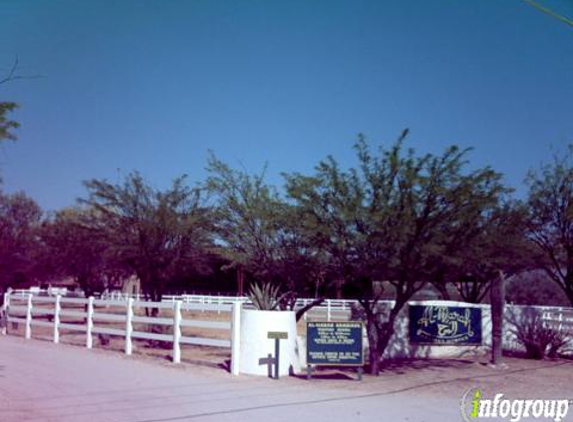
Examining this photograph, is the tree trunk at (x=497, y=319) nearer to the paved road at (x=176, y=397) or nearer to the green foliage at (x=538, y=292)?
the paved road at (x=176, y=397)

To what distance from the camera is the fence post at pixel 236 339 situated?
14867 mm

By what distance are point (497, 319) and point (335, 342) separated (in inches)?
→ 248

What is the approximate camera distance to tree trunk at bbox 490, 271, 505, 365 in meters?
18.7

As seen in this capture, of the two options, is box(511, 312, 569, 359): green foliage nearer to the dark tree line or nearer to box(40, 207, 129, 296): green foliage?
the dark tree line

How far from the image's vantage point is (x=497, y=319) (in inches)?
747

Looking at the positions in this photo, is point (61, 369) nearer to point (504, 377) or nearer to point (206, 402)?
point (206, 402)

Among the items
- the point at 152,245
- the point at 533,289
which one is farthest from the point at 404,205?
the point at 533,289

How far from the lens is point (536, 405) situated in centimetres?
1240

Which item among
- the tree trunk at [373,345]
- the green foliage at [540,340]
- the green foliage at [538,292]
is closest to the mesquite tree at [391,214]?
the tree trunk at [373,345]

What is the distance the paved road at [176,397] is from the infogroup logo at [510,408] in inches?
12.1

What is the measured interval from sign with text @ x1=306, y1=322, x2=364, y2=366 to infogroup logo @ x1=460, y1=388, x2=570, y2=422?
2.58 meters

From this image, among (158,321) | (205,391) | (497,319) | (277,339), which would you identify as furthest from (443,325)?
(205,391)

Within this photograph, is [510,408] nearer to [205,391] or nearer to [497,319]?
[205,391]

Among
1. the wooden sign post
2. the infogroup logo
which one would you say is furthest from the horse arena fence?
the infogroup logo
